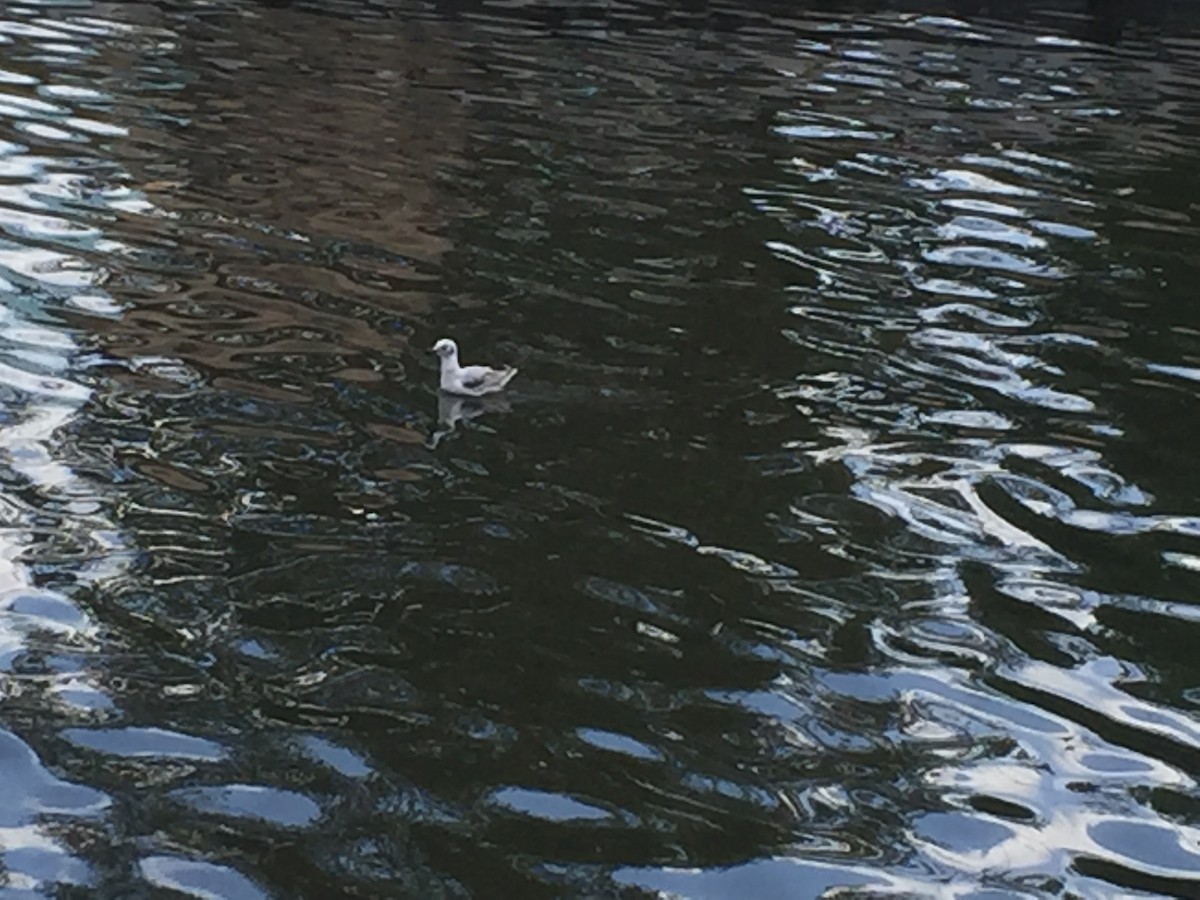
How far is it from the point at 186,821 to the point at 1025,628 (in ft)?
16.3

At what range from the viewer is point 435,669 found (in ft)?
29.9

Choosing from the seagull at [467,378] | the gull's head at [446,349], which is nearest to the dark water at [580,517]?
the seagull at [467,378]

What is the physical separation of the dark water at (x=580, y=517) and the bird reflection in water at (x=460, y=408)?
1.6 inches

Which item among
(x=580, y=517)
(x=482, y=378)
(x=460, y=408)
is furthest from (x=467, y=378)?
(x=580, y=517)

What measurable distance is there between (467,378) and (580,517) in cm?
199

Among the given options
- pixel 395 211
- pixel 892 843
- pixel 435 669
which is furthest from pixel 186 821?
pixel 395 211

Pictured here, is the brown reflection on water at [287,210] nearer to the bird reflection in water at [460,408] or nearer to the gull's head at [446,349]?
the gull's head at [446,349]

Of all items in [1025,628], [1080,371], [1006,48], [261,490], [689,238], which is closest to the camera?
[1025,628]

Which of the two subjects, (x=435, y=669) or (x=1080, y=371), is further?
(x=1080, y=371)

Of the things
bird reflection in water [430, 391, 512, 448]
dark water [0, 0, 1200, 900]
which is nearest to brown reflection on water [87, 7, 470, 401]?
dark water [0, 0, 1200, 900]

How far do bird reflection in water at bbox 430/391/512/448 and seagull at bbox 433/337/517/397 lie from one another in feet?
0.14

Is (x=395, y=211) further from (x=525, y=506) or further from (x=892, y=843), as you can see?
(x=892, y=843)

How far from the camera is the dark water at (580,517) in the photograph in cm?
792

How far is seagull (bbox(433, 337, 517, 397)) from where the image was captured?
1253 cm
